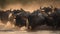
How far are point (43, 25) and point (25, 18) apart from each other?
0.94ft

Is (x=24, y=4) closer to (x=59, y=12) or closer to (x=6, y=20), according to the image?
(x=6, y=20)

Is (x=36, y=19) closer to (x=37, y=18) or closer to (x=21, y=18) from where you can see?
(x=37, y=18)

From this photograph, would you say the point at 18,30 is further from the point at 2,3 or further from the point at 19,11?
the point at 2,3

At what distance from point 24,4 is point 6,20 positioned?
364mm

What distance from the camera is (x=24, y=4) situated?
8.39ft

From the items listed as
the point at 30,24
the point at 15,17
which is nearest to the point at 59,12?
the point at 30,24

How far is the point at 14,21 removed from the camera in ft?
8.20

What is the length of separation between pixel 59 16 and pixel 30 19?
0.43 meters

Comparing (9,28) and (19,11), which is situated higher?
(19,11)

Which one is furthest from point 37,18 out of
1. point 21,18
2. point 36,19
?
point 21,18

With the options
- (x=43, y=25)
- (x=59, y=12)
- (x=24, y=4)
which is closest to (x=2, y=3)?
(x=24, y=4)

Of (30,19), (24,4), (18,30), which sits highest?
(24,4)

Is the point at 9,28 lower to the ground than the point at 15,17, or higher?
lower

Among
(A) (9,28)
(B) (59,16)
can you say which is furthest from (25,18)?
(B) (59,16)
